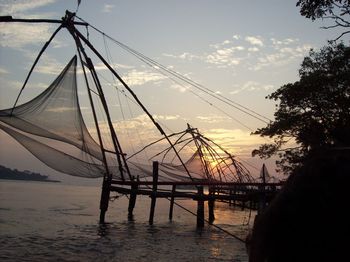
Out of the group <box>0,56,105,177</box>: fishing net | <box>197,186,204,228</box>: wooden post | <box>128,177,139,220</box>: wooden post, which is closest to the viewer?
<box>0,56,105,177</box>: fishing net

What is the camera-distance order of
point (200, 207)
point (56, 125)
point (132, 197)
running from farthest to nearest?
point (132, 197) < point (200, 207) < point (56, 125)

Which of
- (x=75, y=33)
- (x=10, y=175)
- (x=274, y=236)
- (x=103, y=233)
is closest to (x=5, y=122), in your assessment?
(x=75, y=33)

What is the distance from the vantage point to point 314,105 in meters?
19.1

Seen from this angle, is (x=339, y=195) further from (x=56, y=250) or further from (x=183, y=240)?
(x=183, y=240)

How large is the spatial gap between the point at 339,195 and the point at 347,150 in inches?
11.2

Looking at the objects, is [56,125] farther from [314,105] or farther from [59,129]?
[314,105]

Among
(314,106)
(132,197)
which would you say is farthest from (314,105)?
(132,197)

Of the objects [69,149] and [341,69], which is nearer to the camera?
[69,149]

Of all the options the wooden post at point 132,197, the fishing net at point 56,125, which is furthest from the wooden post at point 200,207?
the fishing net at point 56,125

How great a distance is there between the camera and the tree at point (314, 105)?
58.9 feet

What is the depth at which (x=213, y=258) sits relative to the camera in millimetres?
8312

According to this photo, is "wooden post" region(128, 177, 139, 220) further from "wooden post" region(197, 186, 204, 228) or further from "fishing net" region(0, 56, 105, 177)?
"fishing net" region(0, 56, 105, 177)

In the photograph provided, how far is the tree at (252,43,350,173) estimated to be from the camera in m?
17.9

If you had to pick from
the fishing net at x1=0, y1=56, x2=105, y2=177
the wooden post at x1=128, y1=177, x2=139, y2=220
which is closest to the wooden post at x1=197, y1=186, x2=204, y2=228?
the wooden post at x1=128, y1=177, x2=139, y2=220
